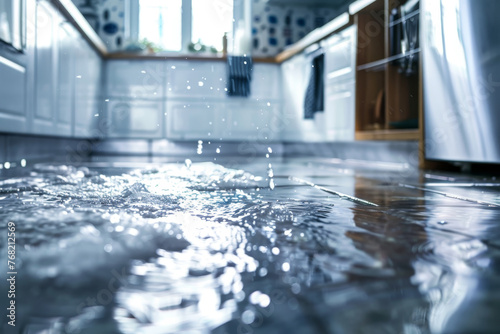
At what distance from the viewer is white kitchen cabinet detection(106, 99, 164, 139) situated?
472cm

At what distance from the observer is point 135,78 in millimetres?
4699

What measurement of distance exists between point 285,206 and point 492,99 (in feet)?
4.26

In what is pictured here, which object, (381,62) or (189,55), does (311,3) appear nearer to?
(189,55)

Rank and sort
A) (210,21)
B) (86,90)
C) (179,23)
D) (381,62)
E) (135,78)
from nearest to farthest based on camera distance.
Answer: (381,62) < (86,90) < (135,78) < (210,21) < (179,23)

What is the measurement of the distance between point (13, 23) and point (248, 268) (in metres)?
2.05

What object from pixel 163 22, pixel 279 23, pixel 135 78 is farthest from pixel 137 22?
pixel 279 23

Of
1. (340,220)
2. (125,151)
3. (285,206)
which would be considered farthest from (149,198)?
(125,151)

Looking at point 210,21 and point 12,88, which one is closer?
point 12,88

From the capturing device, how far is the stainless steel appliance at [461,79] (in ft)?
6.16

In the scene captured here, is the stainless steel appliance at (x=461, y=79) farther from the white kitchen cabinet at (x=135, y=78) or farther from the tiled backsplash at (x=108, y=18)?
the tiled backsplash at (x=108, y=18)

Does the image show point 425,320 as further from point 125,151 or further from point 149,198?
point 125,151

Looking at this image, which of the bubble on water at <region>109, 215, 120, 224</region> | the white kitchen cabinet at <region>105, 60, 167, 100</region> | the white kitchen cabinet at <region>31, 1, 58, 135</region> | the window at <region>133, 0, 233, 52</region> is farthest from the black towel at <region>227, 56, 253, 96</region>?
the bubble on water at <region>109, 215, 120, 224</region>

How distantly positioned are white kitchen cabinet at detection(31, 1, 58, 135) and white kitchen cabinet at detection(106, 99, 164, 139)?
173 centimetres

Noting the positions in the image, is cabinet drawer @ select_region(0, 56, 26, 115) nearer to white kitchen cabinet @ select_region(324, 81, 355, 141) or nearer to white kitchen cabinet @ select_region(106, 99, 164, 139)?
white kitchen cabinet @ select_region(324, 81, 355, 141)
